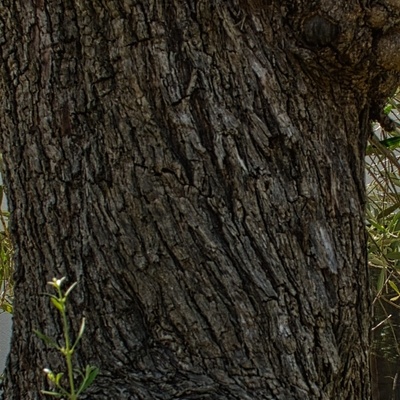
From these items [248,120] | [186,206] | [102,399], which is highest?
[248,120]

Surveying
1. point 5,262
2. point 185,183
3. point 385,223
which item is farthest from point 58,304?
point 385,223

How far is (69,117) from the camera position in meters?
1.14

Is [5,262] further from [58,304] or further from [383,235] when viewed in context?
[58,304]

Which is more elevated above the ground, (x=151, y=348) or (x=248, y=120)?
(x=248, y=120)

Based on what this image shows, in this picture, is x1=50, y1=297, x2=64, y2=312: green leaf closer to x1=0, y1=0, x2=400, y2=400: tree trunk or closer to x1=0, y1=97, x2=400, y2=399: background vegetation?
x1=0, y1=0, x2=400, y2=400: tree trunk

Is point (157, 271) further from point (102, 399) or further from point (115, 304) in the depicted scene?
point (102, 399)

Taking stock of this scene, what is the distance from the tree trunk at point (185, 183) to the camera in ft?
3.65

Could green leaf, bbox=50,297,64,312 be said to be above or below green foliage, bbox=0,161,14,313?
above

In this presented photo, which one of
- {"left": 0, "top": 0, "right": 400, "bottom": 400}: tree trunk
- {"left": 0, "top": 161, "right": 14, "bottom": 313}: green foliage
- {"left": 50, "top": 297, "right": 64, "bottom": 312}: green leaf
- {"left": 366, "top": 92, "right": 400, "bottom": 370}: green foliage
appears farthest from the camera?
{"left": 0, "top": 161, "right": 14, "bottom": 313}: green foliage

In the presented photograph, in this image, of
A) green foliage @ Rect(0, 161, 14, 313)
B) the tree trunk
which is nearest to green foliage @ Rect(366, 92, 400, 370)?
the tree trunk

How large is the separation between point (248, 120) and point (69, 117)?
0.83ft

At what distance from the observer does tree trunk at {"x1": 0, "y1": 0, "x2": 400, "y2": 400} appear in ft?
3.65

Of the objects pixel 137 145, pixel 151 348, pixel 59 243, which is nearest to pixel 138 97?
pixel 137 145

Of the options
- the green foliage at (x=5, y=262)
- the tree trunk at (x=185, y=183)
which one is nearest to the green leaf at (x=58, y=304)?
the tree trunk at (x=185, y=183)
